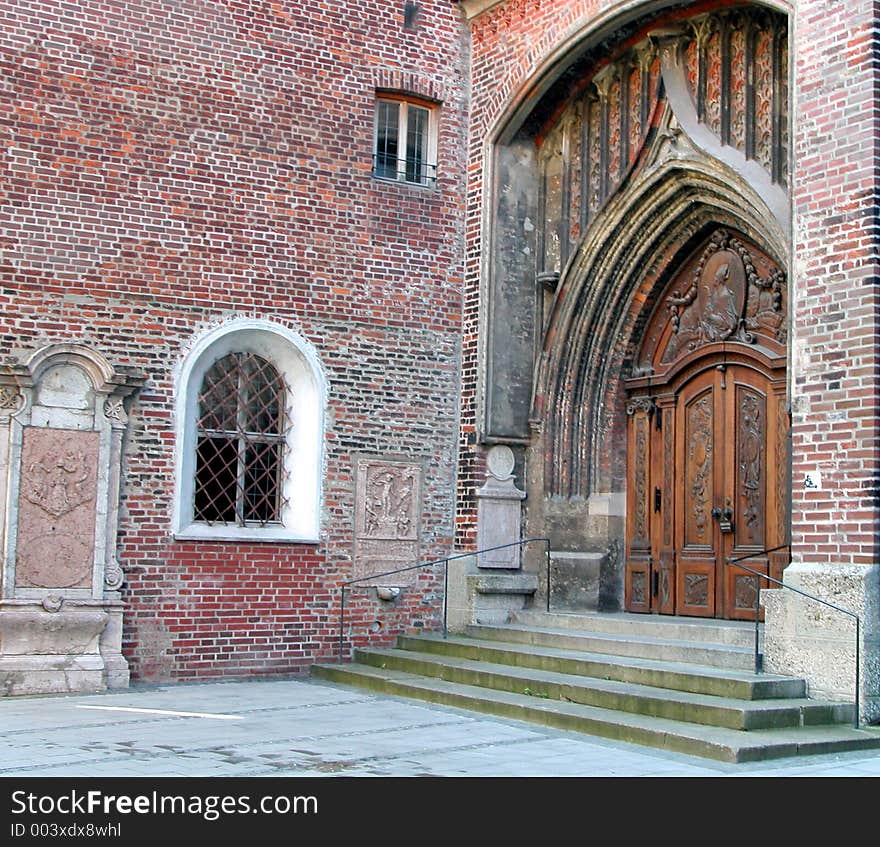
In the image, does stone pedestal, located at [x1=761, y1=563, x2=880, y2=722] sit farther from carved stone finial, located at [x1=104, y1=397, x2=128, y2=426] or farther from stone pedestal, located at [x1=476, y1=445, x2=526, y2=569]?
carved stone finial, located at [x1=104, y1=397, x2=128, y2=426]

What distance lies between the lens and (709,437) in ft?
41.3

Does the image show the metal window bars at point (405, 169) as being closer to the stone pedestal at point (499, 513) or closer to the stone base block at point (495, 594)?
the stone pedestal at point (499, 513)

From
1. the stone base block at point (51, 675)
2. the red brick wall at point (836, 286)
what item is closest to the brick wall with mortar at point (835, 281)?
the red brick wall at point (836, 286)

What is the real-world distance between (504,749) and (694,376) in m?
5.23

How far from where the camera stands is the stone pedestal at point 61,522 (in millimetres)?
11453

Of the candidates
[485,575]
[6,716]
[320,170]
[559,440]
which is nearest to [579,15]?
[320,170]

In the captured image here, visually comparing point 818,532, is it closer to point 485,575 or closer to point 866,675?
point 866,675

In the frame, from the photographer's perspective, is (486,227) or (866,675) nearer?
(866,675)

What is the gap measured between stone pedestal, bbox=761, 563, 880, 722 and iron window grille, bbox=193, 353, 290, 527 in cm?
513

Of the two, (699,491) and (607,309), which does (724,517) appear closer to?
(699,491)

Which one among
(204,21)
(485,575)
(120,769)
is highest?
(204,21)

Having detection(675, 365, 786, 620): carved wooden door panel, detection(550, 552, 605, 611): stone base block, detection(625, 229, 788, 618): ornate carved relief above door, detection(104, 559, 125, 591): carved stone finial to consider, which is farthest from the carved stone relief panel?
detection(104, 559, 125, 591): carved stone finial

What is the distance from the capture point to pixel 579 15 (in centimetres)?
1277

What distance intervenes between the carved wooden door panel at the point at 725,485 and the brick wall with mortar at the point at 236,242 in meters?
2.41
